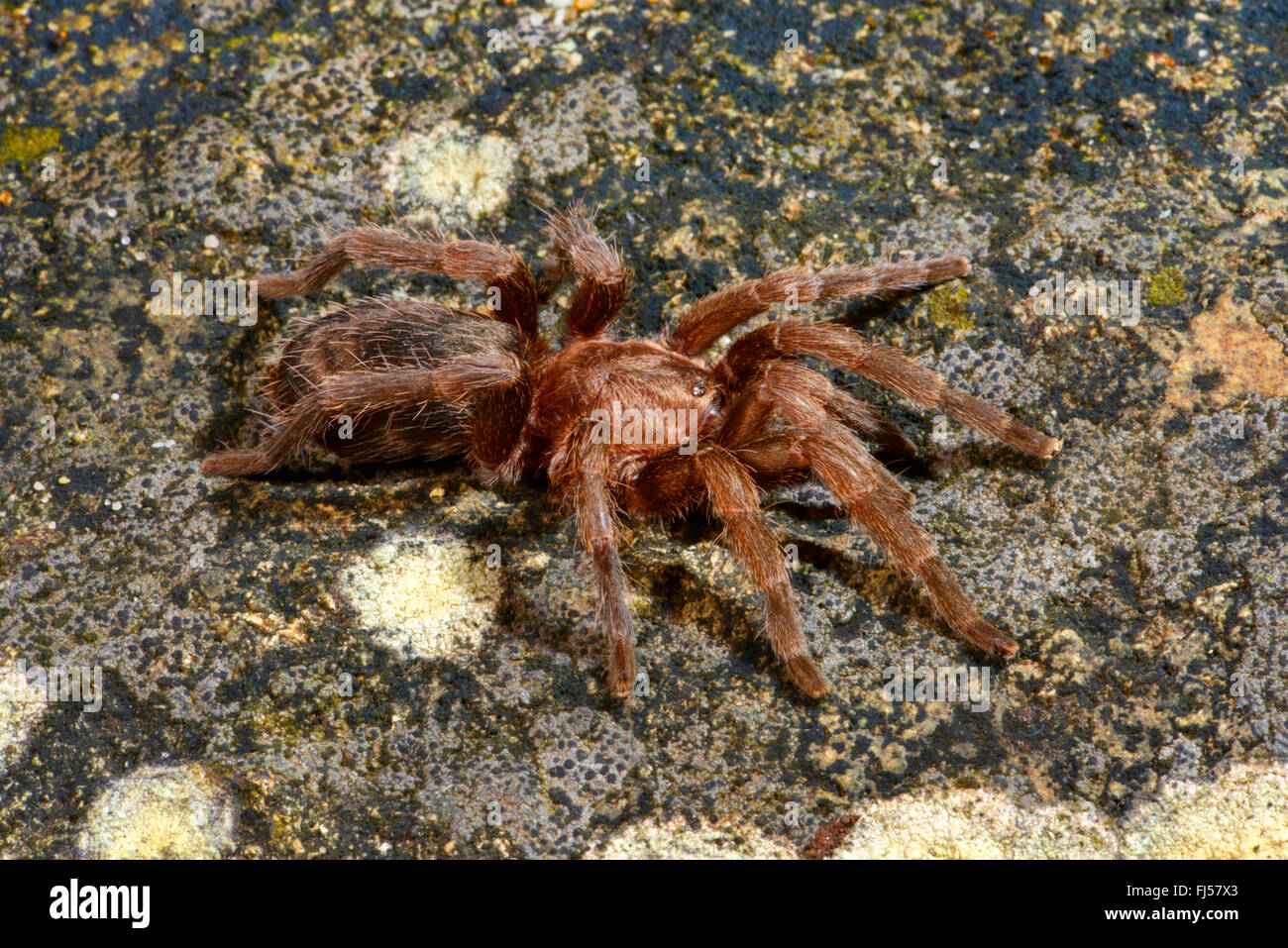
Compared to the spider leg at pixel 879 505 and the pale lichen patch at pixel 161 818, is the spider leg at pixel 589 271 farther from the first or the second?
the pale lichen patch at pixel 161 818

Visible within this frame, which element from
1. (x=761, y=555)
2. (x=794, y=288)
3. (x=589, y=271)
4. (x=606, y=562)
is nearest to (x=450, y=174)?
(x=589, y=271)

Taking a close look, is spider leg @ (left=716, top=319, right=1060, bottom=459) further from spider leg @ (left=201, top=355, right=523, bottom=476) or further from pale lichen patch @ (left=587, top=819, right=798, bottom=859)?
pale lichen patch @ (left=587, top=819, right=798, bottom=859)

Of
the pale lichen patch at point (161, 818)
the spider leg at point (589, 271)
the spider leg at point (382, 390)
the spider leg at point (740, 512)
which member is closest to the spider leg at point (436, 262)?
the spider leg at point (589, 271)

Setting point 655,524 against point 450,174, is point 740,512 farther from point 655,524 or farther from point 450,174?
point 450,174

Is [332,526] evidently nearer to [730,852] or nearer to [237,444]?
[237,444]

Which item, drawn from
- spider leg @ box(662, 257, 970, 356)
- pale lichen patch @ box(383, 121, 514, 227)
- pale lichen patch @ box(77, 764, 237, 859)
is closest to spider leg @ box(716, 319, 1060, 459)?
spider leg @ box(662, 257, 970, 356)

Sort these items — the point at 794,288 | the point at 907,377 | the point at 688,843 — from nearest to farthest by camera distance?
the point at 688,843 < the point at 907,377 < the point at 794,288
